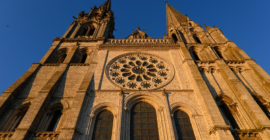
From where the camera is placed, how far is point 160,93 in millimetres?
11812

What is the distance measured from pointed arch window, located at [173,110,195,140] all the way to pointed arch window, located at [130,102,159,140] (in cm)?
127

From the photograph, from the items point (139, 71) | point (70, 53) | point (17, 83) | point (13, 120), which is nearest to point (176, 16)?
point (139, 71)

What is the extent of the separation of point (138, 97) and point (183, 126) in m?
3.41

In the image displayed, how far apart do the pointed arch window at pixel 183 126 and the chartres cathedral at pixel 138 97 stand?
0.18 feet

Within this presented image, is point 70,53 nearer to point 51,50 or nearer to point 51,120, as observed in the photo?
point 51,50

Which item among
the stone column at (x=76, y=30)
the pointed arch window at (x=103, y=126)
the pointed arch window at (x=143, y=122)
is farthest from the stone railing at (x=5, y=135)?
the stone column at (x=76, y=30)

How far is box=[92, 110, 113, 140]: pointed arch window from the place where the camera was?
937 centimetres

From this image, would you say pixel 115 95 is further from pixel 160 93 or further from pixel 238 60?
pixel 238 60

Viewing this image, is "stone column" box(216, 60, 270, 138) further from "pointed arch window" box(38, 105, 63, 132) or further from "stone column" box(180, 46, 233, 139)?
"pointed arch window" box(38, 105, 63, 132)

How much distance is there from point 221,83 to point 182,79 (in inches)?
119

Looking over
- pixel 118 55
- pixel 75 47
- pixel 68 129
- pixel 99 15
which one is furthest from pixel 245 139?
pixel 99 15

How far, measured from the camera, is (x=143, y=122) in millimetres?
10234

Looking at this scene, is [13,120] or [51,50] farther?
[51,50]

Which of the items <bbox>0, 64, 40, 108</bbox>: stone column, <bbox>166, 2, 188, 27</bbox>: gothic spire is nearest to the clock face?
<bbox>0, 64, 40, 108</bbox>: stone column
